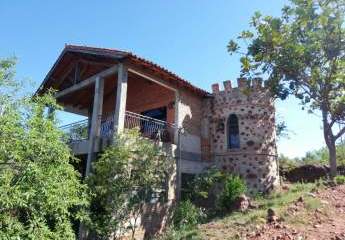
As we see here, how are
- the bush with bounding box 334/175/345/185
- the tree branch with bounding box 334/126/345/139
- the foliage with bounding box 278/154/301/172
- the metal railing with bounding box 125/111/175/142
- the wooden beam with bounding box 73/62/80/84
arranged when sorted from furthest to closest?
the foliage with bounding box 278/154/301/172 → the wooden beam with bounding box 73/62/80/84 → the tree branch with bounding box 334/126/345/139 → the metal railing with bounding box 125/111/175/142 → the bush with bounding box 334/175/345/185

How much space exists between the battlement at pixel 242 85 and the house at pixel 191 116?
49mm

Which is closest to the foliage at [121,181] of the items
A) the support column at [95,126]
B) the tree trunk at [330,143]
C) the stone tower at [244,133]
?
the support column at [95,126]

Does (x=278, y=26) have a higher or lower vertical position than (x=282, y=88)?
higher

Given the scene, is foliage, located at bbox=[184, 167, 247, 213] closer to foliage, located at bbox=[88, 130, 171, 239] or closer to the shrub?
the shrub

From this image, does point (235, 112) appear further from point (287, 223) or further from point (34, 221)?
point (34, 221)

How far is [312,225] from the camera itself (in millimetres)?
10492

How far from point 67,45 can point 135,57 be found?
4670 millimetres

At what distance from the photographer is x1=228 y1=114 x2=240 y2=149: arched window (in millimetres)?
17158

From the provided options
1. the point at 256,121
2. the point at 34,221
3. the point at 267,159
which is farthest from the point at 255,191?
the point at 34,221

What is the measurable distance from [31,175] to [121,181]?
3874 mm

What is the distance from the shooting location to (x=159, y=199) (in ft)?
46.9

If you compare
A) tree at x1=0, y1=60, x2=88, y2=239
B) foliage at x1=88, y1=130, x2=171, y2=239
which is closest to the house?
foliage at x1=88, y1=130, x2=171, y2=239

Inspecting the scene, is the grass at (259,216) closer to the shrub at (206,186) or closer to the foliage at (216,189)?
the foliage at (216,189)

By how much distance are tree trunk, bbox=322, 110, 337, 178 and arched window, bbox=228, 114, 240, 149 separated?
409cm
